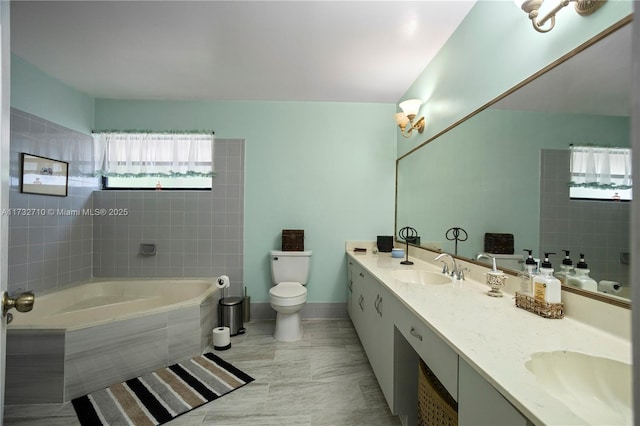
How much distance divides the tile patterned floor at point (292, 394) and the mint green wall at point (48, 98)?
2.29m

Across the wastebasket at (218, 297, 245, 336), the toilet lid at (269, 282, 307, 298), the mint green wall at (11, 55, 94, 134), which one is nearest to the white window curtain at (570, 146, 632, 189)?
the toilet lid at (269, 282, 307, 298)

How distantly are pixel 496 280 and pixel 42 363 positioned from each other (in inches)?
108

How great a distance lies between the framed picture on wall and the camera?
2301 millimetres

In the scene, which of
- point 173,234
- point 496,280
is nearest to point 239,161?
point 173,234

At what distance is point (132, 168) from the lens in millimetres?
3076

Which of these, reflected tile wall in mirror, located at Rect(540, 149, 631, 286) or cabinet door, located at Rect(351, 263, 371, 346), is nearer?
reflected tile wall in mirror, located at Rect(540, 149, 631, 286)

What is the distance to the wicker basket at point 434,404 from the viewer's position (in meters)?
1.14

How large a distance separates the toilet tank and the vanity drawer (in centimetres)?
170

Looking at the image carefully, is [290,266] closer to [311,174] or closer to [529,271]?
[311,174]

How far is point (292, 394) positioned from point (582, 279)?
67.0 inches

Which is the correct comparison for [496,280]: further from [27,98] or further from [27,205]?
[27,98]

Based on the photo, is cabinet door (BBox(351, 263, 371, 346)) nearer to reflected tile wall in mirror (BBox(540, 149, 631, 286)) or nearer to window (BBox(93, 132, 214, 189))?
reflected tile wall in mirror (BBox(540, 149, 631, 286))

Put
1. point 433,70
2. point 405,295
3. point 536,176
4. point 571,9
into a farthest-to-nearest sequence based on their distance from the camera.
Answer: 1. point 433,70
2. point 405,295
3. point 536,176
4. point 571,9

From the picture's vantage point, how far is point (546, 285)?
112 cm
